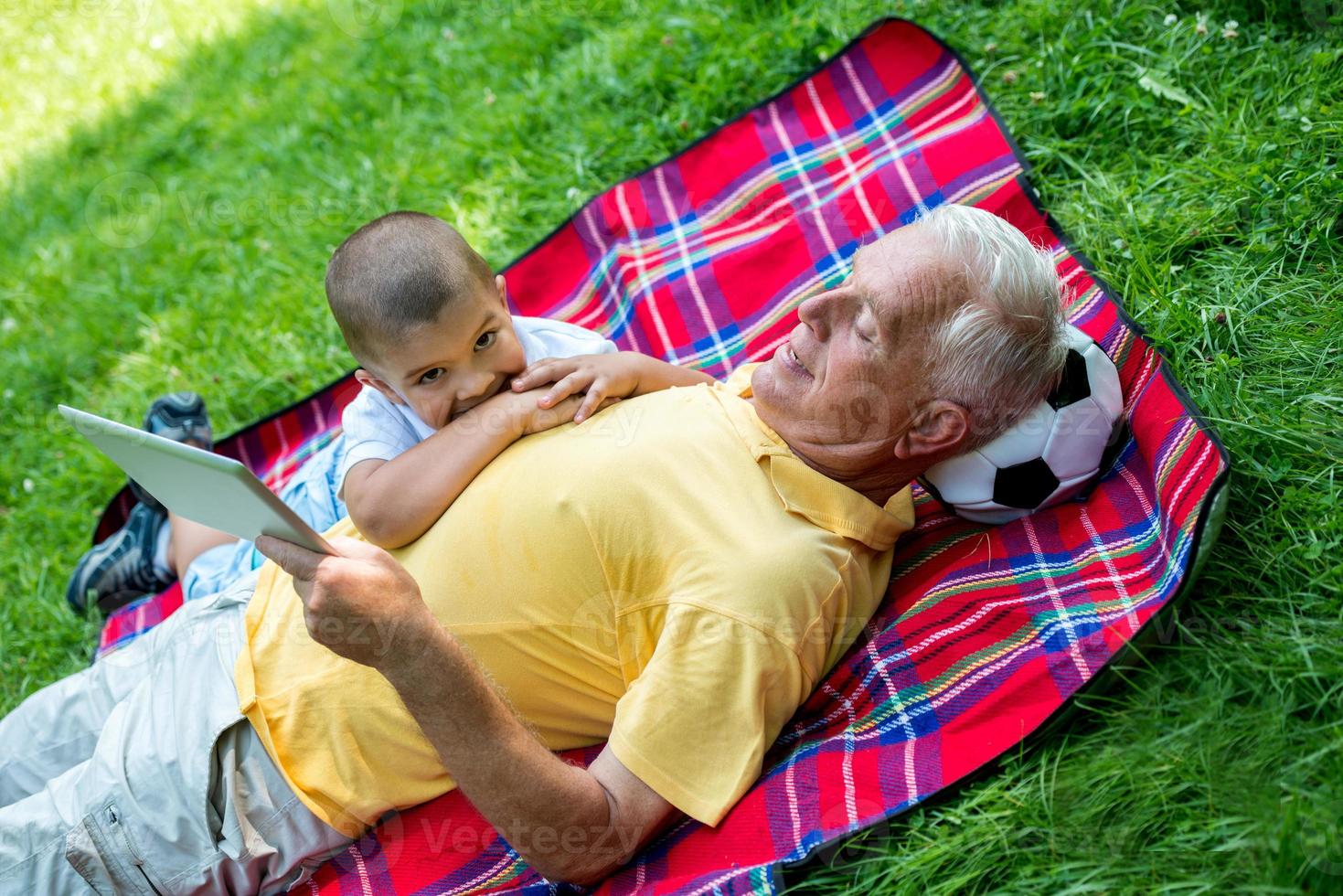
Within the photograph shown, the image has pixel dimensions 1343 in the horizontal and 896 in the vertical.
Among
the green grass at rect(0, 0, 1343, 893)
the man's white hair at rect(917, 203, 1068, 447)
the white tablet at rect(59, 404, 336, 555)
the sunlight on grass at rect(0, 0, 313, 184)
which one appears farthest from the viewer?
the sunlight on grass at rect(0, 0, 313, 184)

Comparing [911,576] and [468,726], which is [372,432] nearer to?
[468,726]

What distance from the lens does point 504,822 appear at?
2.13 metres

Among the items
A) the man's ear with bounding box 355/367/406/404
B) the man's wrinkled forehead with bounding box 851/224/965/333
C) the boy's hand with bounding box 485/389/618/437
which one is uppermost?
the man's ear with bounding box 355/367/406/404

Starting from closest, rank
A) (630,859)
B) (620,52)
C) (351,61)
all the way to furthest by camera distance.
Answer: (630,859)
(620,52)
(351,61)

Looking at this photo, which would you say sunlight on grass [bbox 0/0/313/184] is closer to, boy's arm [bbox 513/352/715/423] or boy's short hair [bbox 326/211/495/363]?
boy's short hair [bbox 326/211/495/363]

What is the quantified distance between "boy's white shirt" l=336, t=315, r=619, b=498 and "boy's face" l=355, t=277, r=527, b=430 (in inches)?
1.7

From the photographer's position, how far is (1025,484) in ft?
8.13

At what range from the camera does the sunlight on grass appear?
6500mm

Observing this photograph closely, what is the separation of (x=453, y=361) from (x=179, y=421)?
1639 millimetres

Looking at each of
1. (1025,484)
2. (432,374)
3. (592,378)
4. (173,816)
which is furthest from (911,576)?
(173,816)

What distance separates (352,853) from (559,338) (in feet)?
4.55

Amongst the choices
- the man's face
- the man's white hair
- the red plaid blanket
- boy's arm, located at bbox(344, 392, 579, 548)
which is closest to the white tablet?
boy's arm, located at bbox(344, 392, 579, 548)

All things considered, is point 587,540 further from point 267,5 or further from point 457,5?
point 267,5

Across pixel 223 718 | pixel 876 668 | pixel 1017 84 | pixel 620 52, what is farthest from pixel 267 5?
pixel 876 668
